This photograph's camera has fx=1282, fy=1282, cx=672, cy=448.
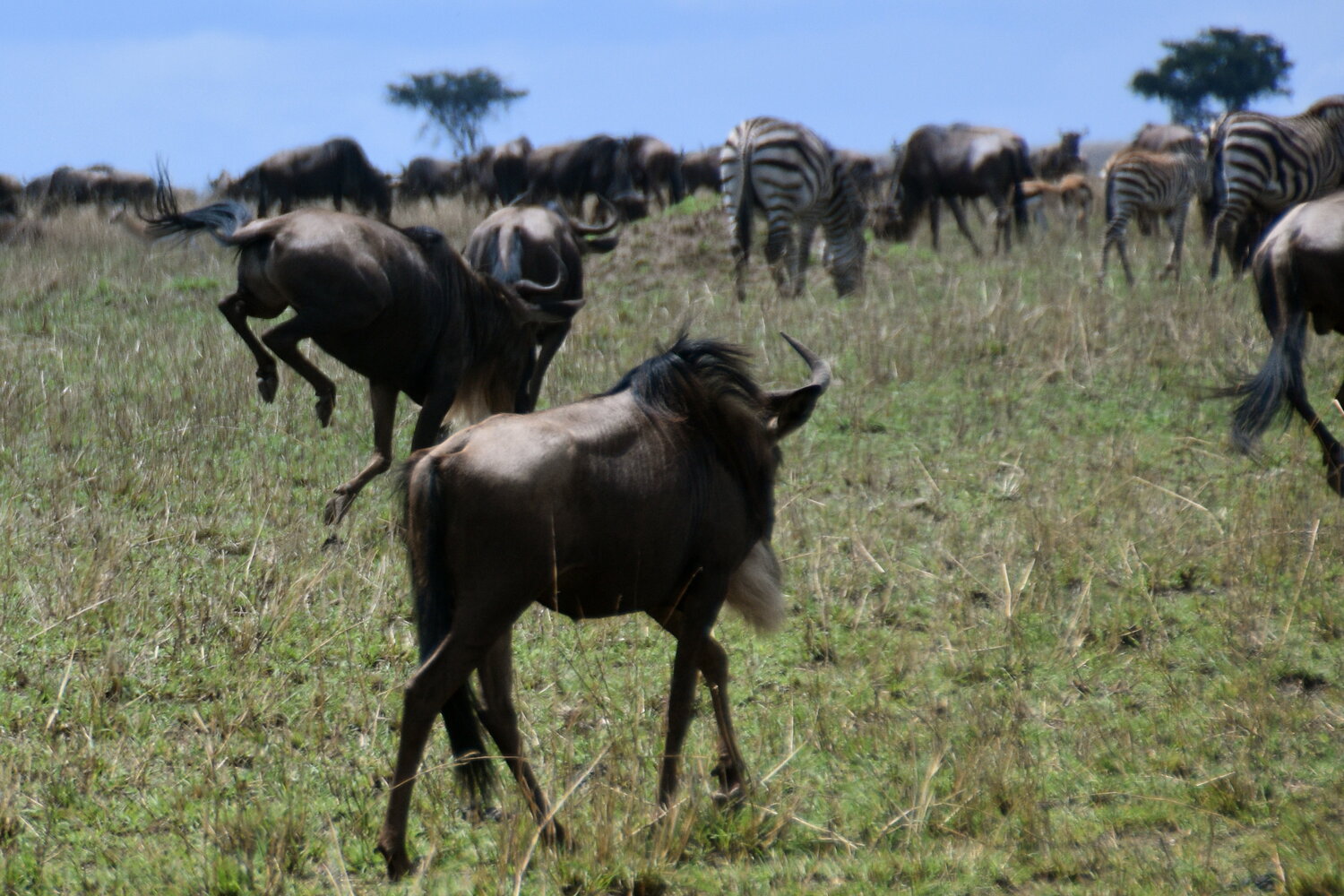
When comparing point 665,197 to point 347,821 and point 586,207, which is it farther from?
point 347,821

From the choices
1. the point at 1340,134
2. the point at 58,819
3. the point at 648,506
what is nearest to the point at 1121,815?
the point at 648,506

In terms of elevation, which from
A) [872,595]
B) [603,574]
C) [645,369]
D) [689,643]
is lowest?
[872,595]

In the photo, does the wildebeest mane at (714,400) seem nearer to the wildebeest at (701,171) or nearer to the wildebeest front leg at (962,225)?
the wildebeest front leg at (962,225)

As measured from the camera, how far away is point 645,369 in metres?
3.63

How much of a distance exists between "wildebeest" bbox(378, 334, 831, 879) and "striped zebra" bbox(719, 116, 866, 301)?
32.0 ft

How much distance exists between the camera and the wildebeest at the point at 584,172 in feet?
75.3

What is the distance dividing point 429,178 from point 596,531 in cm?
2923

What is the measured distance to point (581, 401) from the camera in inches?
142

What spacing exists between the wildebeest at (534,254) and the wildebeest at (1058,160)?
23088mm

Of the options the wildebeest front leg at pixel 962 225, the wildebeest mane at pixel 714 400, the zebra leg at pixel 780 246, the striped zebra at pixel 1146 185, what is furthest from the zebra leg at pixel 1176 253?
the wildebeest mane at pixel 714 400

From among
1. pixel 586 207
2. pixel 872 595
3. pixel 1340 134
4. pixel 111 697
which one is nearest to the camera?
pixel 111 697

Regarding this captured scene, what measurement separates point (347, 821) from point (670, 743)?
0.95 m

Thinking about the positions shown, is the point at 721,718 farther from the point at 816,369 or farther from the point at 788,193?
the point at 788,193

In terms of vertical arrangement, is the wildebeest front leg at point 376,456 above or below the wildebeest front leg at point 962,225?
below
